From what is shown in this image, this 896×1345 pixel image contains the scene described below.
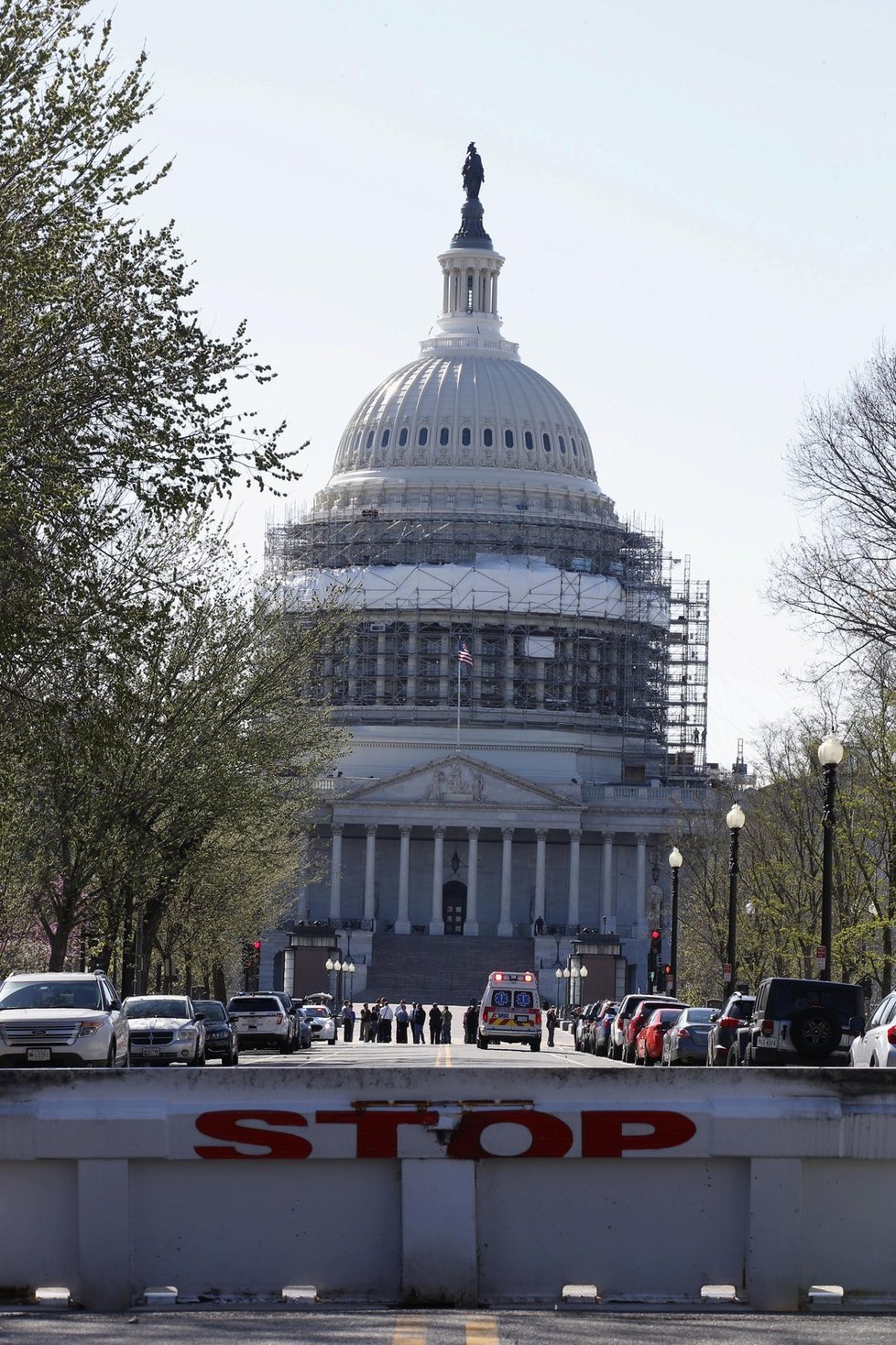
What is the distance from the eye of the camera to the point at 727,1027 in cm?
3519

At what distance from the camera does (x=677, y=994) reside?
93500mm

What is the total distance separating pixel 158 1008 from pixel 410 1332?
29736 mm

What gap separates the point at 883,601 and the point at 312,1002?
61.6 meters

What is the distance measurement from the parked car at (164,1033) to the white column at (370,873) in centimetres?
9236

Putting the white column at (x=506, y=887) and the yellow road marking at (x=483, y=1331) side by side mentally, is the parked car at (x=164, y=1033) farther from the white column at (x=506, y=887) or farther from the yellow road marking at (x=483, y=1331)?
the white column at (x=506, y=887)

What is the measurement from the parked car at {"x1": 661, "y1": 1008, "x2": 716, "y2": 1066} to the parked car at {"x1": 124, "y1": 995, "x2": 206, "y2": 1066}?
8.18 metres

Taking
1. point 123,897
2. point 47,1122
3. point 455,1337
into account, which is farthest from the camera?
point 123,897

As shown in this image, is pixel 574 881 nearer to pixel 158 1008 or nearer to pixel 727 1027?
pixel 158 1008

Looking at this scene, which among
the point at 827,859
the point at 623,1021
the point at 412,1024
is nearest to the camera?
the point at 827,859

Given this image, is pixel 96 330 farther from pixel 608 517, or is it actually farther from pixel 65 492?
pixel 608 517

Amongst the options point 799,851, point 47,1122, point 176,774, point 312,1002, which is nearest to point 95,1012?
point 176,774

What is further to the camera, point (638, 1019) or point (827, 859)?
point (638, 1019)

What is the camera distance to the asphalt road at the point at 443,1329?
38.1 ft

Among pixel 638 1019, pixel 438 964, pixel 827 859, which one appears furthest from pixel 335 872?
pixel 827 859
